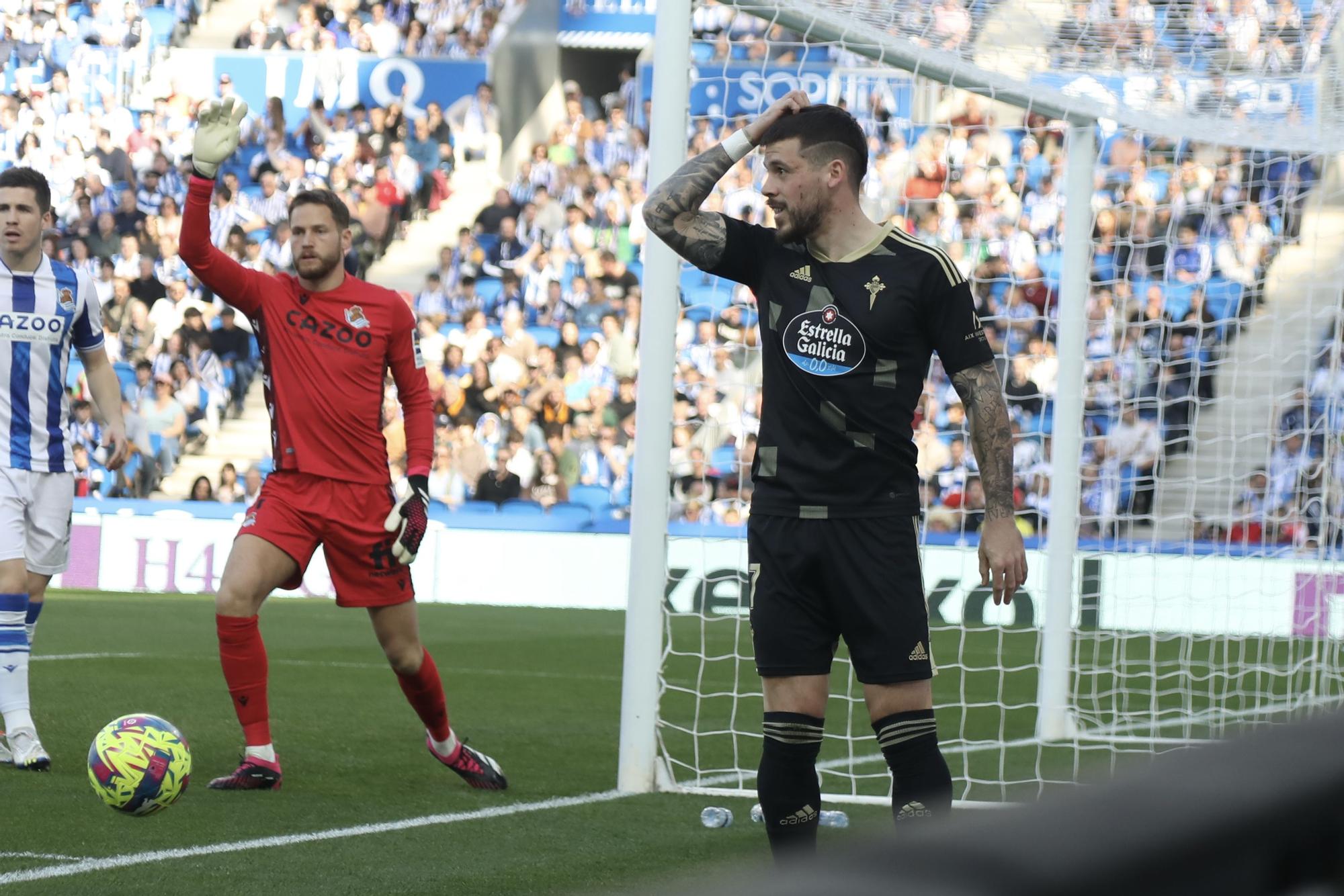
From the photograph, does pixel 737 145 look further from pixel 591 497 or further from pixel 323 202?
pixel 591 497

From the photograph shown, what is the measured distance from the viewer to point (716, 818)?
5.46 metres

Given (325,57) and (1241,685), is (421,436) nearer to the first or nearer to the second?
(1241,685)

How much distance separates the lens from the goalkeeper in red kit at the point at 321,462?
575 cm

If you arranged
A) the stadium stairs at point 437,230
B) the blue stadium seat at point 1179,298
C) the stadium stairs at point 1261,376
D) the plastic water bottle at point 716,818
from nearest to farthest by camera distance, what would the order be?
the plastic water bottle at point 716,818 → the stadium stairs at point 1261,376 → the blue stadium seat at point 1179,298 → the stadium stairs at point 437,230

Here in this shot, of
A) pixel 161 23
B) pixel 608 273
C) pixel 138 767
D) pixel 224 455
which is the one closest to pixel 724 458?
pixel 608 273

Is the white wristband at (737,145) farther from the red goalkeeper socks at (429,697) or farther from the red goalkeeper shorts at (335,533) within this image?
the red goalkeeper socks at (429,697)

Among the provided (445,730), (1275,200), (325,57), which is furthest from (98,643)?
(325,57)

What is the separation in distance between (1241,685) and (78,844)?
23.4 feet

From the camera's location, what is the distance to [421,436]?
611 centimetres

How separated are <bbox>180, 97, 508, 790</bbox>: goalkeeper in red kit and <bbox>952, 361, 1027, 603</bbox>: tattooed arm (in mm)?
2428

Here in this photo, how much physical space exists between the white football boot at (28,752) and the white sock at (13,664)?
28 mm

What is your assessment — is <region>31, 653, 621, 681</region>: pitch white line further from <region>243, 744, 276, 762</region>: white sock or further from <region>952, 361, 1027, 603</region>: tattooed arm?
<region>952, 361, 1027, 603</region>: tattooed arm

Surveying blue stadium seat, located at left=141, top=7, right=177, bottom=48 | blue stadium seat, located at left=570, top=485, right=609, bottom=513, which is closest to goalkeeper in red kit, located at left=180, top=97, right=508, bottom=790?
blue stadium seat, located at left=570, top=485, right=609, bottom=513

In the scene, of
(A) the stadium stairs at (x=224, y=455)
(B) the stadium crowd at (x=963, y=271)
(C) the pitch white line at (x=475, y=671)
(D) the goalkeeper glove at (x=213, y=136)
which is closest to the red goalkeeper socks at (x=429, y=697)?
(D) the goalkeeper glove at (x=213, y=136)
